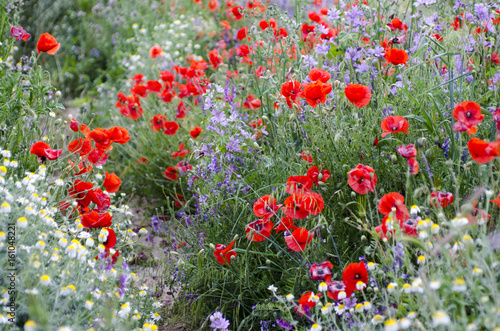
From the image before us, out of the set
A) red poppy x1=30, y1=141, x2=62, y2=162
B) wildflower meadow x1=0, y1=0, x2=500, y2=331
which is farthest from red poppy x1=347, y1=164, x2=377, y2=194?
red poppy x1=30, y1=141, x2=62, y2=162

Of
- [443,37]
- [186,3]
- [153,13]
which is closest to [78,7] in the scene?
[153,13]

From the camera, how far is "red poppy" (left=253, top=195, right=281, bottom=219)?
1790 millimetres

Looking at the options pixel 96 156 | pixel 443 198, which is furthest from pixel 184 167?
pixel 443 198

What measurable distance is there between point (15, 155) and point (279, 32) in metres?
1.64

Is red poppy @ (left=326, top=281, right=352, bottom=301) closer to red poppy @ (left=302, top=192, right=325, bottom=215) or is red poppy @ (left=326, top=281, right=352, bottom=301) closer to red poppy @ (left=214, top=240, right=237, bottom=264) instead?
red poppy @ (left=302, top=192, right=325, bottom=215)

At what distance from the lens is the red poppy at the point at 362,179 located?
1.58 metres

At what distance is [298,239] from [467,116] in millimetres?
758

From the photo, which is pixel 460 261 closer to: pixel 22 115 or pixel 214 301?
pixel 214 301

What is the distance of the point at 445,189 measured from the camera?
73.5 inches

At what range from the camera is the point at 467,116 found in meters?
1.64

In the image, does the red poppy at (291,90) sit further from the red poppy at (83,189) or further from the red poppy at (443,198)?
the red poppy at (83,189)

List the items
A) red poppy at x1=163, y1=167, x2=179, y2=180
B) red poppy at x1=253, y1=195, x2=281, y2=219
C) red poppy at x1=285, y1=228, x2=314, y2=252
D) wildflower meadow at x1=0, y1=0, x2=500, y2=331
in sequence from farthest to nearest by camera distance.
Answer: red poppy at x1=163, y1=167, x2=179, y2=180, red poppy at x1=253, y1=195, x2=281, y2=219, red poppy at x1=285, y1=228, x2=314, y2=252, wildflower meadow at x1=0, y1=0, x2=500, y2=331

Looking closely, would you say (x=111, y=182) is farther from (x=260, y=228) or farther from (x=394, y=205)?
(x=394, y=205)

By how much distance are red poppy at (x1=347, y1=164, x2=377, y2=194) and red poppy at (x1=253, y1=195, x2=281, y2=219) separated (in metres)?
0.33
